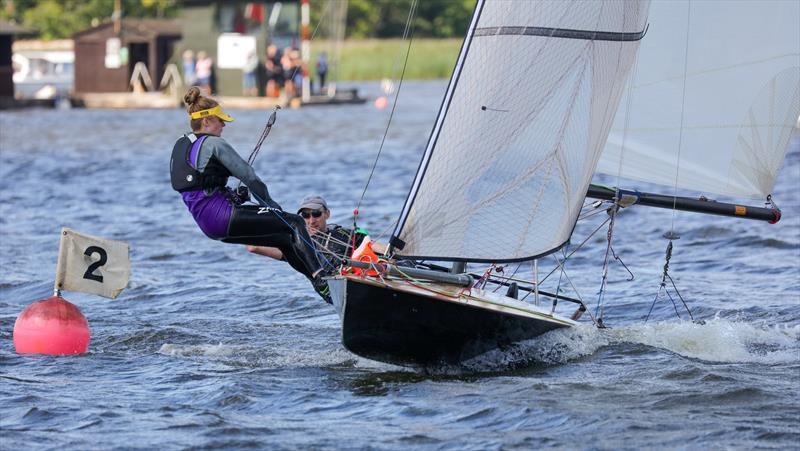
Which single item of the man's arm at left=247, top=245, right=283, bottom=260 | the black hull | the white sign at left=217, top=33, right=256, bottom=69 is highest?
the white sign at left=217, top=33, right=256, bottom=69

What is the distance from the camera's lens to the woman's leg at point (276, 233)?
850cm

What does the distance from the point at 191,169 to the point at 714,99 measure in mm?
4023

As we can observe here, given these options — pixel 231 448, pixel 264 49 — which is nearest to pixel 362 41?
pixel 264 49

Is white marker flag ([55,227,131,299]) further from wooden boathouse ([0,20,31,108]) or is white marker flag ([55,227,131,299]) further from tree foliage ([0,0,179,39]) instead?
tree foliage ([0,0,179,39])

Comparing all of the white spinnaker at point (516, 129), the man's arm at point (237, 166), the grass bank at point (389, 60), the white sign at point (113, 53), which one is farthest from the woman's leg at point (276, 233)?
the grass bank at point (389, 60)

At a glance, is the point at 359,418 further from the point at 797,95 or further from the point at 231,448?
the point at 797,95

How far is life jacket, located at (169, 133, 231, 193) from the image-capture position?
8.39 m

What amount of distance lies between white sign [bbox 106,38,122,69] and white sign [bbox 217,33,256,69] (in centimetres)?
512

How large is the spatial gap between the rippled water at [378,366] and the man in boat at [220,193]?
852 mm

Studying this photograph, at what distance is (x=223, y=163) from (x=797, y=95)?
170 inches

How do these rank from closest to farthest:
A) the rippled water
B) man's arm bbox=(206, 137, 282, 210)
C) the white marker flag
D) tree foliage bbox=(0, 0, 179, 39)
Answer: the rippled water → man's arm bbox=(206, 137, 282, 210) → the white marker flag → tree foliage bbox=(0, 0, 179, 39)

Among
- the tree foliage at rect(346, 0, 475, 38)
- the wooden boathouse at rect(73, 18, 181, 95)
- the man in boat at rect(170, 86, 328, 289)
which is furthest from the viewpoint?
the tree foliage at rect(346, 0, 475, 38)

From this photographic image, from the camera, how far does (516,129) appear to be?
829 cm

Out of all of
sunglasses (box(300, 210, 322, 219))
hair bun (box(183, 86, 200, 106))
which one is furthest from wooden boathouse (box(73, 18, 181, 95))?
hair bun (box(183, 86, 200, 106))
